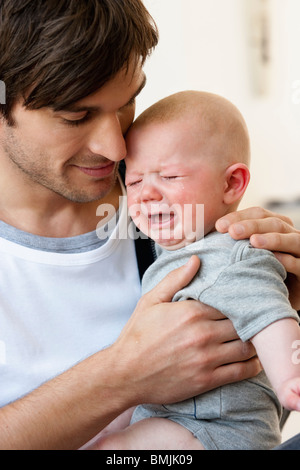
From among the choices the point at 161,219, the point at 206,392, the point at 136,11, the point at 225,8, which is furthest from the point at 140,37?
the point at 225,8

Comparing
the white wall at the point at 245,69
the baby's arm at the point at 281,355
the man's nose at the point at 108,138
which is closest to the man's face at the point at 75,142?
the man's nose at the point at 108,138

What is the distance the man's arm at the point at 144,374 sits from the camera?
110cm

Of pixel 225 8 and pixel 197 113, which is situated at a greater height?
pixel 225 8

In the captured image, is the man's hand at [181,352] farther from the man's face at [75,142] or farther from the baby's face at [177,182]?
the man's face at [75,142]

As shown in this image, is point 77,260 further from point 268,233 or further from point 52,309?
point 268,233

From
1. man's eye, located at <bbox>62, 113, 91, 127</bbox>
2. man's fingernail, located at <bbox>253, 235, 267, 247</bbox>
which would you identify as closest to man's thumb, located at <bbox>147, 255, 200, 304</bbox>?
man's fingernail, located at <bbox>253, 235, 267, 247</bbox>

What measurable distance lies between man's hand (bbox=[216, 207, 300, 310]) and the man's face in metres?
0.27

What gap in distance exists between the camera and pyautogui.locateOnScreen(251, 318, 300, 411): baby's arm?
0.88m

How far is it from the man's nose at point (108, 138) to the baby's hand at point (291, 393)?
57 centimetres

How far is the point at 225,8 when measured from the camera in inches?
148

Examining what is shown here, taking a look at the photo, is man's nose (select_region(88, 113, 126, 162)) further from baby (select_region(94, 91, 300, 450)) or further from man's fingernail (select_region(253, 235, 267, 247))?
man's fingernail (select_region(253, 235, 267, 247))

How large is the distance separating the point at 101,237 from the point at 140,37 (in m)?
0.47

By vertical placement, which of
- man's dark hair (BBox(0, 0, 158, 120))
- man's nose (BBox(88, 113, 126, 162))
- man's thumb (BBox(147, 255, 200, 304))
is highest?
man's dark hair (BBox(0, 0, 158, 120))

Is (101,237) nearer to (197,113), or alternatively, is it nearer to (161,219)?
(161,219)
